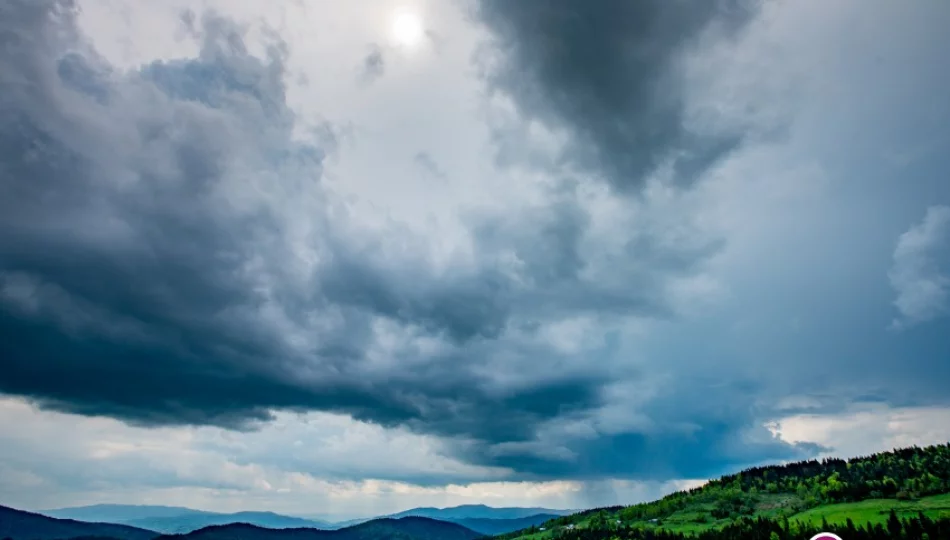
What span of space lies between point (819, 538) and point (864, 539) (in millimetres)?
220092

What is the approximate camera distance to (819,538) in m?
35.2

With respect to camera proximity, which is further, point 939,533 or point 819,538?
point 939,533

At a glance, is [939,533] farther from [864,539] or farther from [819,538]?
[819,538]

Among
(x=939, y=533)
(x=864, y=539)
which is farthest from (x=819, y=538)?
(x=939, y=533)

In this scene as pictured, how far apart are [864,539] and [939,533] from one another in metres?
26.2

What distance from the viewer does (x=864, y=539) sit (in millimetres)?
198875

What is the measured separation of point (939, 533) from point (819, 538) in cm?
23272

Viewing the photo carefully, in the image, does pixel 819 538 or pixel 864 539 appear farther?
pixel 864 539

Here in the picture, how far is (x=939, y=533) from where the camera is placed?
197 metres
